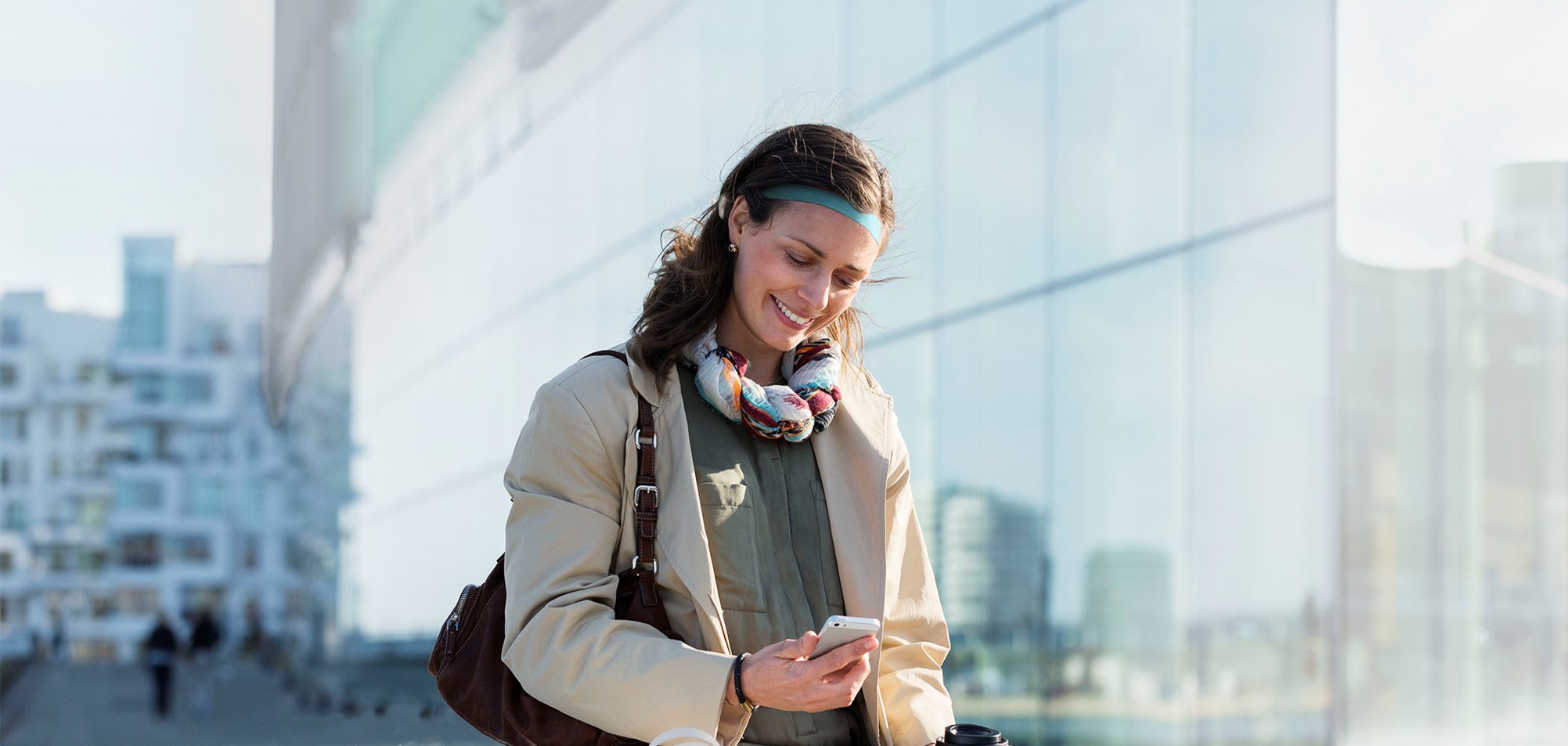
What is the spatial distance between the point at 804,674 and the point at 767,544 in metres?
0.35

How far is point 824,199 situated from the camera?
2119 millimetres

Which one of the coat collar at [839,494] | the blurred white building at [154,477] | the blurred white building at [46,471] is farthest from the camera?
the blurred white building at [154,477]

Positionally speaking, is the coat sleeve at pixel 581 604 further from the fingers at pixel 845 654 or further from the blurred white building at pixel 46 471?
the blurred white building at pixel 46 471

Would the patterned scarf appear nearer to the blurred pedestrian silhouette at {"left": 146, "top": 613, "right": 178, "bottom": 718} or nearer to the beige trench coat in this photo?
the beige trench coat

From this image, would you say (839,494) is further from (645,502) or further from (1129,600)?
(1129,600)

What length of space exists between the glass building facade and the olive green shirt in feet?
2.17

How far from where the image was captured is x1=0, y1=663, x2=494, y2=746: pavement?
14758 millimetres

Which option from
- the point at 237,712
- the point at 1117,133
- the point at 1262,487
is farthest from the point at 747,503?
the point at 237,712

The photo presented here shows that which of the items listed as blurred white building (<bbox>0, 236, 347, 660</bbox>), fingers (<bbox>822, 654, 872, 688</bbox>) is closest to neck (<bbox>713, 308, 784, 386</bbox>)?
fingers (<bbox>822, 654, 872, 688</bbox>)

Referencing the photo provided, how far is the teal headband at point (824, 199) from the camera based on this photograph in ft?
6.95

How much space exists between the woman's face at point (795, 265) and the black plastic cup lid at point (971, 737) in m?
0.61

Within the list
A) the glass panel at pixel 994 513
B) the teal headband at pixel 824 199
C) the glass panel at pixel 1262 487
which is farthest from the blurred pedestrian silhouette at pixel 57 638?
the teal headband at pixel 824 199

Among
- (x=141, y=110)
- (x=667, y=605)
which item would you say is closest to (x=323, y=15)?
(x=141, y=110)

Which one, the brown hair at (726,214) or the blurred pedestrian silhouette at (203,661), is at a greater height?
the brown hair at (726,214)
